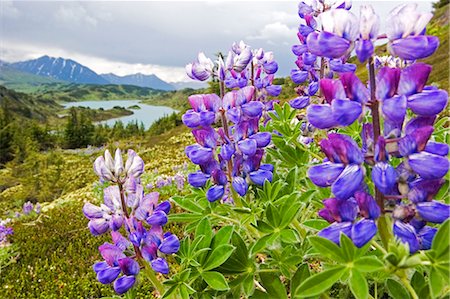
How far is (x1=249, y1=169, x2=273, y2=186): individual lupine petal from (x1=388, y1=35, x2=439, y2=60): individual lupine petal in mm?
865

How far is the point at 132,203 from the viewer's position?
167 cm

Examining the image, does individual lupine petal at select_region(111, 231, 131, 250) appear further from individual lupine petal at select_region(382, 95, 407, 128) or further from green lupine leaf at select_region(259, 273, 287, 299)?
individual lupine petal at select_region(382, 95, 407, 128)

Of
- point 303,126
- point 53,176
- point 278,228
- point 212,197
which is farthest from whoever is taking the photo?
point 53,176

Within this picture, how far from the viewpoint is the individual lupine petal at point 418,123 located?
126cm

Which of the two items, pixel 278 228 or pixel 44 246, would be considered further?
pixel 44 246

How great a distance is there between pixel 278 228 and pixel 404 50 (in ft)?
2.42

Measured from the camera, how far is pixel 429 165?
119 centimetres

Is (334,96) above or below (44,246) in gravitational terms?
above

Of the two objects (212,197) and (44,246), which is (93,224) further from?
(44,246)

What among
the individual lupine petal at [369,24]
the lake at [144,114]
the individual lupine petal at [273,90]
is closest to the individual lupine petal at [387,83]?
the individual lupine petal at [369,24]

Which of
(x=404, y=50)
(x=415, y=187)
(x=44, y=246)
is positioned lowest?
(x=44, y=246)

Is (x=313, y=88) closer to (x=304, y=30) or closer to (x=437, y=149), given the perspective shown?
(x=304, y=30)

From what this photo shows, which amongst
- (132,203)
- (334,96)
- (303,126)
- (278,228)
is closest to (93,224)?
→ (132,203)

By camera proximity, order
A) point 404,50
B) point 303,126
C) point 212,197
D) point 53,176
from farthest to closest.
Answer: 1. point 53,176
2. point 303,126
3. point 212,197
4. point 404,50
